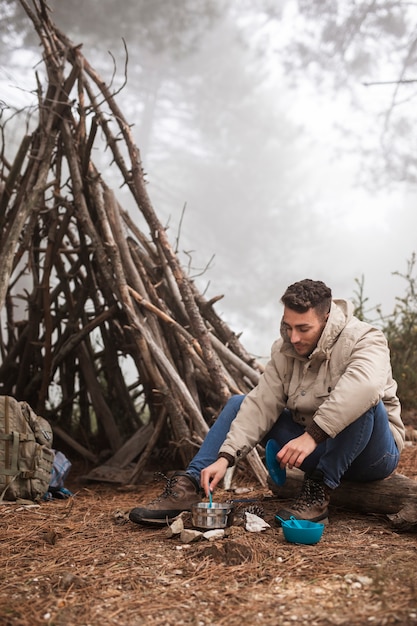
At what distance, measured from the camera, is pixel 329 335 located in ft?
8.33

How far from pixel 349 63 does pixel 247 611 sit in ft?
61.4

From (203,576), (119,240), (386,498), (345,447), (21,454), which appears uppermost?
(119,240)

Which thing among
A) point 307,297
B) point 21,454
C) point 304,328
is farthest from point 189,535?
point 21,454

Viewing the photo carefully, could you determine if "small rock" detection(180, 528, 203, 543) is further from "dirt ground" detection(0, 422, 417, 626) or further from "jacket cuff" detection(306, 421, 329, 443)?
"jacket cuff" detection(306, 421, 329, 443)

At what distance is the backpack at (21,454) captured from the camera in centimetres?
317

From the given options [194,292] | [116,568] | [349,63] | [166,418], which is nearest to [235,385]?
[166,418]

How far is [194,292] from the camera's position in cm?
447

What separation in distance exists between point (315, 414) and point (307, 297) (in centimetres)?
50

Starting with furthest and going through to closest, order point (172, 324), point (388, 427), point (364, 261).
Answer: point (364, 261) → point (172, 324) → point (388, 427)

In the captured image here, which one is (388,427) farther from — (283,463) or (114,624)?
(114,624)

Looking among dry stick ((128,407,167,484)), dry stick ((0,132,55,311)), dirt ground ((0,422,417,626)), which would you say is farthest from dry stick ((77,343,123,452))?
dirt ground ((0,422,417,626))

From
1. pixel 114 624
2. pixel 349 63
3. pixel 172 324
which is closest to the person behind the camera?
pixel 114 624

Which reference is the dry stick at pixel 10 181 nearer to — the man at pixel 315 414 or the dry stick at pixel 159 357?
the dry stick at pixel 159 357

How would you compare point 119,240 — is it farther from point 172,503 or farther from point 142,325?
point 172,503
